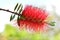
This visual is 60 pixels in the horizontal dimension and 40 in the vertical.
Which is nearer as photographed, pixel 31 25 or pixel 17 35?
pixel 31 25

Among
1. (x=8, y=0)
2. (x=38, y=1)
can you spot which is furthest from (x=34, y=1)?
(x=8, y=0)

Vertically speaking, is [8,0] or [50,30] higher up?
[8,0]

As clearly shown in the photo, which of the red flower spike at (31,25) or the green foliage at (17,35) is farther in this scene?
the green foliage at (17,35)

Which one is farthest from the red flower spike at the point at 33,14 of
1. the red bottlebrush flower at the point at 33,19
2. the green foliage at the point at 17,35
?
the green foliage at the point at 17,35

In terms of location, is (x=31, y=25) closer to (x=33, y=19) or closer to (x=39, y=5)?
(x=33, y=19)

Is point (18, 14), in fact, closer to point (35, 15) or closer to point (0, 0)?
point (35, 15)

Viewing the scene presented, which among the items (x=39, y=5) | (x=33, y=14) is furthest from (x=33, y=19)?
(x=39, y=5)

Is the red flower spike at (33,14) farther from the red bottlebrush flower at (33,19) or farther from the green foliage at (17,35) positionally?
the green foliage at (17,35)

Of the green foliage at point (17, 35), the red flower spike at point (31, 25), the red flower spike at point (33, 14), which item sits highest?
the red flower spike at point (33, 14)

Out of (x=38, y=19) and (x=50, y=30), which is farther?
(x=50, y=30)
